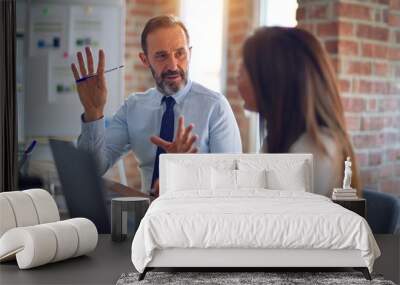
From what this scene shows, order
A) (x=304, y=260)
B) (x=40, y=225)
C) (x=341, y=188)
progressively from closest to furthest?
(x=304, y=260)
(x=40, y=225)
(x=341, y=188)

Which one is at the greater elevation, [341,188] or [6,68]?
[6,68]

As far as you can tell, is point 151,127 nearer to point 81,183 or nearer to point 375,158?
point 81,183

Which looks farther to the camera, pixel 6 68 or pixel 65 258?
pixel 6 68

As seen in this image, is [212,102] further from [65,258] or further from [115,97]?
[65,258]

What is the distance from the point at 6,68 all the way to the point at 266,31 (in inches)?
103

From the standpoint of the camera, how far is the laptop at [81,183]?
6672 mm

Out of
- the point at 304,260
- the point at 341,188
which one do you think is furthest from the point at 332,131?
the point at 304,260

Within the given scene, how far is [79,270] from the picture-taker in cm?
506

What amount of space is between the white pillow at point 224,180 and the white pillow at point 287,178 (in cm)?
35

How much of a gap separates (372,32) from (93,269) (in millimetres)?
3593

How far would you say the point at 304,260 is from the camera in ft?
15.5

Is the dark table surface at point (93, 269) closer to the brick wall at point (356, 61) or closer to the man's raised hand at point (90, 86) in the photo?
the brick wall at point (356, 61)

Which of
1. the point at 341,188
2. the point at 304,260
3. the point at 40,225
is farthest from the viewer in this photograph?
the point at 341,188

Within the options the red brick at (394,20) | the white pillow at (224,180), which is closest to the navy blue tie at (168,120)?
the white pillow at (224,180)
